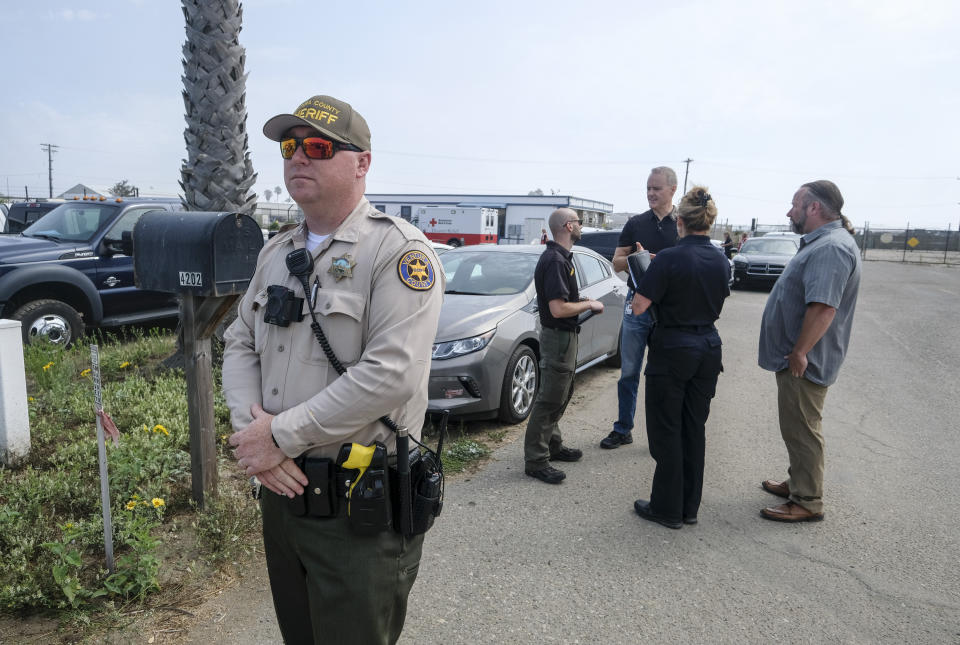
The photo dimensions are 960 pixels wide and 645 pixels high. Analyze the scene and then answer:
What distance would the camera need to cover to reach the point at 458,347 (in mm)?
4965

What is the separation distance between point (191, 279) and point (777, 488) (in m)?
3.87

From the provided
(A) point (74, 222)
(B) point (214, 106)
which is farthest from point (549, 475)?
(A) point (74, 222)

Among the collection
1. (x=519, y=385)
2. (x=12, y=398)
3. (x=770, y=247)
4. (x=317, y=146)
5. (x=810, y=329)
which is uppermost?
(x=317, y=146)

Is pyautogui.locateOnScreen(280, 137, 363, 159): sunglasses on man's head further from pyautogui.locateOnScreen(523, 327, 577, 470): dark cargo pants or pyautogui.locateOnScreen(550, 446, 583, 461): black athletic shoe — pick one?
pyautogui.locateOnScreen(550, 446, 583, 461): black athletic shoe

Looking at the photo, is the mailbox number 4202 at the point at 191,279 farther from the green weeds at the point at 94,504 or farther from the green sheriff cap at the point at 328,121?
the green sheriff cap at the point at 328,121

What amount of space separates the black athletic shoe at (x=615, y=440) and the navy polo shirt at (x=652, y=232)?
5.13 feet

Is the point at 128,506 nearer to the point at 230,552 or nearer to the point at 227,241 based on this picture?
the point at 230,552

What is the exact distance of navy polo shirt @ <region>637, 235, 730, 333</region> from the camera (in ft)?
11.4

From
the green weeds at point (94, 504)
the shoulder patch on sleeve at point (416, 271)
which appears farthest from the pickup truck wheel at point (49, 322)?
the shoulder patch on sleeve at point (416, 271)

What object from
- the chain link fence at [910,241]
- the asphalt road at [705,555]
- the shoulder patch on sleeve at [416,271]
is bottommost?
the asphalt road at [705,555]

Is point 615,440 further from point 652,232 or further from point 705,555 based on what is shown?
point 652,232

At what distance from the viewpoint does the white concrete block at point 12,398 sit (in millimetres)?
3858

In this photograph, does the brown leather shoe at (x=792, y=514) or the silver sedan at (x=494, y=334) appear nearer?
the brown leather shoe at (x=792, y=514)

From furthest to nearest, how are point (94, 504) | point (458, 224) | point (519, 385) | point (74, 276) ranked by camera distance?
point (458, 224) < point (74, 276) < point (519, 385) < point (94, 504)
